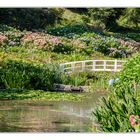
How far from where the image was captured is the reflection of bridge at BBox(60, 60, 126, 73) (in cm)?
990

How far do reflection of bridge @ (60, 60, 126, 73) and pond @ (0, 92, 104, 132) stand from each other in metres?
0.32

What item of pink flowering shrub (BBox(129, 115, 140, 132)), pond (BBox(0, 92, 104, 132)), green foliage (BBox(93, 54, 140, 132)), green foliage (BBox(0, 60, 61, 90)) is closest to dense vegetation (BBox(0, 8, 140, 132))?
green foliage (BBox(0, 60, 61, 90))

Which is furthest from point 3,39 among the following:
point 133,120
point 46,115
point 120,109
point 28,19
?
point 133,120

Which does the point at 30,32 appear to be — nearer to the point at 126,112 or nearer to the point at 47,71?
the point at 47,71

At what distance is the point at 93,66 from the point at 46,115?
1173 mm

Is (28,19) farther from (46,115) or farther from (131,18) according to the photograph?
(46,115)

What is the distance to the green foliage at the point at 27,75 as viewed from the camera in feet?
35.2

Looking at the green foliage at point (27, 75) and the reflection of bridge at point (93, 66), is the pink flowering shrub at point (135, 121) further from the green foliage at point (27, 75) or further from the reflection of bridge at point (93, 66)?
the green foliage at point (27, 75)

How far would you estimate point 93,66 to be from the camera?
33.4 ft

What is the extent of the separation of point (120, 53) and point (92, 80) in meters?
0.49

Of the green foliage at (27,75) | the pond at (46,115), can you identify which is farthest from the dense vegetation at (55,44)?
the pond at (46,115)

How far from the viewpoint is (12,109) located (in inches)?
383

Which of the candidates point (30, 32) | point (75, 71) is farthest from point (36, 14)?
point (75, 71)

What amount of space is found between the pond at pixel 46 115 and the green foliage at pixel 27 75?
0.42 meters
